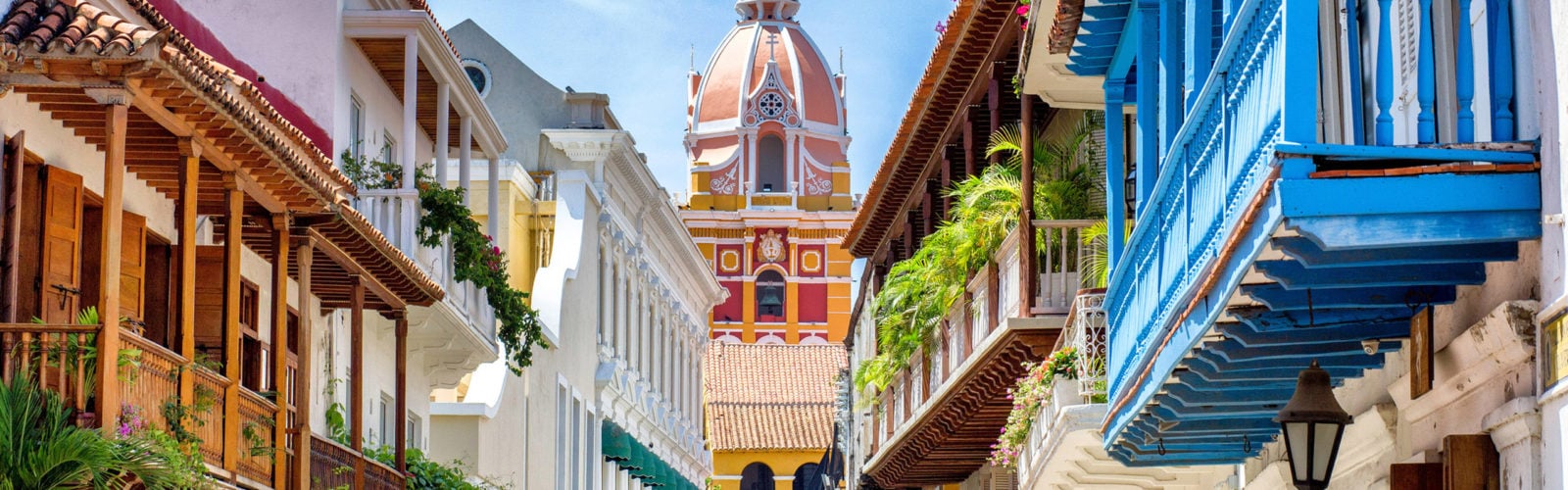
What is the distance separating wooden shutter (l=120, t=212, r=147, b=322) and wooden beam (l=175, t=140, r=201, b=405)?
7.34 feet

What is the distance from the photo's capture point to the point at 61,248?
14.2 metres

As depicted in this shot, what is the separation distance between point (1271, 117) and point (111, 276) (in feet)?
22.0

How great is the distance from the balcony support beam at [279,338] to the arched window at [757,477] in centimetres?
5974

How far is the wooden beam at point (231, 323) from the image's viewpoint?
1437cm

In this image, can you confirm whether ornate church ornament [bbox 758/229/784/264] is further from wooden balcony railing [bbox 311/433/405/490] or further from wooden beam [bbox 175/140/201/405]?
wooden beam [bbox 175/140/201/405]

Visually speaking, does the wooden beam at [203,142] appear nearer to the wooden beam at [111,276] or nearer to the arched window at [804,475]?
the wooden beam at [111,276]

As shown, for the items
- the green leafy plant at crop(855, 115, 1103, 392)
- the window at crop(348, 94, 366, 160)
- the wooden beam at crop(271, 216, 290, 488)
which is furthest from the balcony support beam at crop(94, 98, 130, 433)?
the window at crop(348, 94, 366, 160)

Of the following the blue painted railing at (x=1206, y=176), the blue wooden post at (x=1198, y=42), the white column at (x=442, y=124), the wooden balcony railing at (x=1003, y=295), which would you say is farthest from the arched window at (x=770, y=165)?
the blue wooden post at (x=1198, y=42)

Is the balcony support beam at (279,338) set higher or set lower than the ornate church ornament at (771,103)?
lower

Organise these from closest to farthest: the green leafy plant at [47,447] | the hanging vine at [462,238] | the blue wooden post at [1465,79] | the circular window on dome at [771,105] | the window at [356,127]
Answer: the blue wooden post at [1465,79]
the green leafy plant at [47,447]
the hanging vine at [462,238]
the window at [356,127]
the circular window on dome at [771,105]

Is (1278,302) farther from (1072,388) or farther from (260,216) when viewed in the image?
(260,216)

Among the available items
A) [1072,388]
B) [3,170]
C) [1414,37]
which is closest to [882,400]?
[1072,388]

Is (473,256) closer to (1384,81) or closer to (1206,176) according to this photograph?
(1206,176)

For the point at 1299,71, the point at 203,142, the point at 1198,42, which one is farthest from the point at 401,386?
the point at 1299,71
